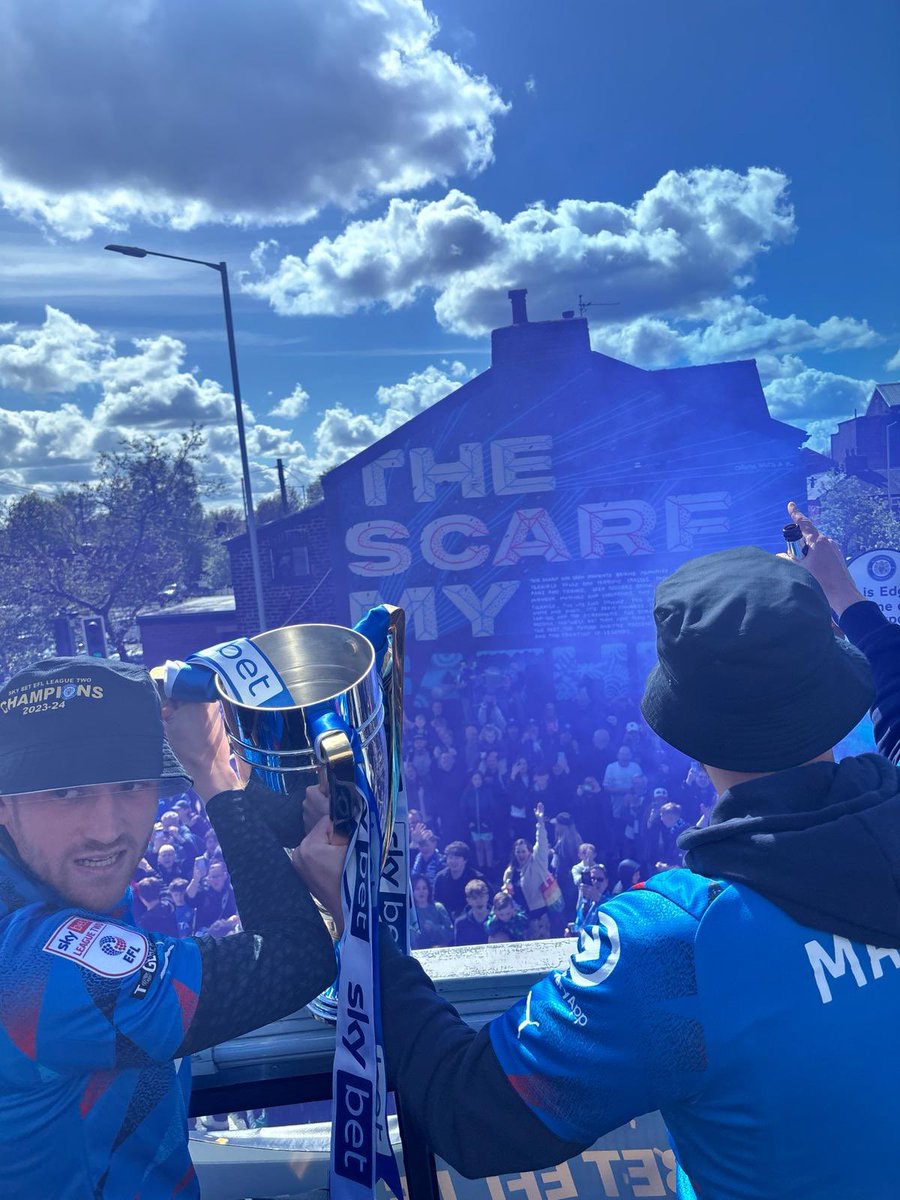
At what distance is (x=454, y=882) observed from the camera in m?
5.21

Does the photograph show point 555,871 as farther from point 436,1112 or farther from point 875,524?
point 875,524

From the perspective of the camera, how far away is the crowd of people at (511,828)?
5.17 m

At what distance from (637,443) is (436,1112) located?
12.8 m

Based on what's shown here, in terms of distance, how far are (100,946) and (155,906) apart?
465 cm

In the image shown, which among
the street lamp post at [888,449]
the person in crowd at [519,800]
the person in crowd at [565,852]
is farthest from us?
the street lamp post at [888,449]

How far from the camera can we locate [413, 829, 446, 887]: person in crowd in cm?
589

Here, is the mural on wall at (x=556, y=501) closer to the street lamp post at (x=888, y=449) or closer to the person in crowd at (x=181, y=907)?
the street lamp post at (x=888, y=449)

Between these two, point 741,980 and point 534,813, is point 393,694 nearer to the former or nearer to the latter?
point 741,980

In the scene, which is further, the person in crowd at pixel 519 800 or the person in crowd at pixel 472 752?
the person in crowd at pixel 472 752

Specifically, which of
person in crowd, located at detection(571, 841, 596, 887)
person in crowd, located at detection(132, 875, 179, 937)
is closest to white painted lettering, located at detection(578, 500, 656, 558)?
person in crowd, located at detection(571, 841, 596, 887)

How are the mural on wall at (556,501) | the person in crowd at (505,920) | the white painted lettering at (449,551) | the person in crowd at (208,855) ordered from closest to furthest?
the person in crowd at (505,920) < the person in crowd at (208,855) < the mural on wall at (556,501) < the white painted lettering at (449,551)

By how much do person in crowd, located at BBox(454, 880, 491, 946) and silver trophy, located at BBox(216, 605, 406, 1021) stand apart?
3977mm

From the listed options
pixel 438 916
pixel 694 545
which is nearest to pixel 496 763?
pixel 438 916

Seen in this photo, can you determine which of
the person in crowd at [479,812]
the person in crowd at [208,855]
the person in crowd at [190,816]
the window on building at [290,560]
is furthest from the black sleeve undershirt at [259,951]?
the window on building at [290,560]
